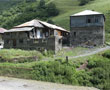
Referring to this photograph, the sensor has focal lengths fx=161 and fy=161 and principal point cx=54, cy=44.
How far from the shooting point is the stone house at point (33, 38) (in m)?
35.5

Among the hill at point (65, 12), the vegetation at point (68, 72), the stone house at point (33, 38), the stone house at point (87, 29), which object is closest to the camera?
the vegetation at point (68, 72)

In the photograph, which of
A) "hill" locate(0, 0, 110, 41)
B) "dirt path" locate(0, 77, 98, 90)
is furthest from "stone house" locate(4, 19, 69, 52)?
"hill" locate(0, 0, 110, 41)

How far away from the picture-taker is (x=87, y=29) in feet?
137

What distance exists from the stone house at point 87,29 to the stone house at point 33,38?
16.7ft

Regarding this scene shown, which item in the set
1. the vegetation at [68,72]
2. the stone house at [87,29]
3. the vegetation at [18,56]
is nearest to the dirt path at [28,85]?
the vegetation at [68,72]

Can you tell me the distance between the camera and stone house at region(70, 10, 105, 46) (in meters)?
40.8

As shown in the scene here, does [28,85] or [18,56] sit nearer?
A: [28,85]

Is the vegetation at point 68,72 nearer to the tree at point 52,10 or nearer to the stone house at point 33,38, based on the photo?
the stone house at point 33,38

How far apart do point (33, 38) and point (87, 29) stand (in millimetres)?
14205

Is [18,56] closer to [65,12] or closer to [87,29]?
[87,29]

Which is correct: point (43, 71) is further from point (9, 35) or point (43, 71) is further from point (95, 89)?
point (9, 35)

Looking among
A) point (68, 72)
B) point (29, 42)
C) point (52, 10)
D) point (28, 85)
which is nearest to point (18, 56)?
point (29, 42)

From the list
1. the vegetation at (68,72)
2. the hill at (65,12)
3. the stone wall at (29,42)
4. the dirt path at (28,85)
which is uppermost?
the hill at (65,12)

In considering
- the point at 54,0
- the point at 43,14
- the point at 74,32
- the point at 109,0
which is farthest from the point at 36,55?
the point at 54,0
